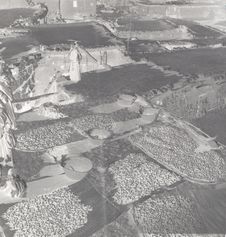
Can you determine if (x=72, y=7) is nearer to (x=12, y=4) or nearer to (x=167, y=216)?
(x=12, y=4)

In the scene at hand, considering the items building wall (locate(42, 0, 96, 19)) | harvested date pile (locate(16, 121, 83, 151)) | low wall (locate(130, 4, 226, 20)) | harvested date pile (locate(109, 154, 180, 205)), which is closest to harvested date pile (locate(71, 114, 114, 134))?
harvested date pile (locate(16, 121, 83, 151))

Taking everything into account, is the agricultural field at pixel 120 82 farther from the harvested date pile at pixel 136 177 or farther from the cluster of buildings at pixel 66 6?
the cluster of buildings at pixel 66 6

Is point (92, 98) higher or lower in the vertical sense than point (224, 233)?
higher

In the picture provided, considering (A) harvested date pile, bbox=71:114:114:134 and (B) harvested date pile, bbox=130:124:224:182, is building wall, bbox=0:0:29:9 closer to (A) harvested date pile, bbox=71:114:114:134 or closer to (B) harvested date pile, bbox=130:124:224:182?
(A) harvested date pile, bbox=71:114:114:134

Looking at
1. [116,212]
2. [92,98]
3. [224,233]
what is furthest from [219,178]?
[92,98]

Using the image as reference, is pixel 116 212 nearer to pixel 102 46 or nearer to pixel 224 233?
pixel 224 233

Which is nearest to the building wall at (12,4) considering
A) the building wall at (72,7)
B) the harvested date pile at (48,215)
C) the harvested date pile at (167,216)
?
the building wall at (72,7)

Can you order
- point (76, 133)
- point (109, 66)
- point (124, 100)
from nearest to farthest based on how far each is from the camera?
1. point (76, 133)
2. point (124, 100)
3. point (109, 66)
